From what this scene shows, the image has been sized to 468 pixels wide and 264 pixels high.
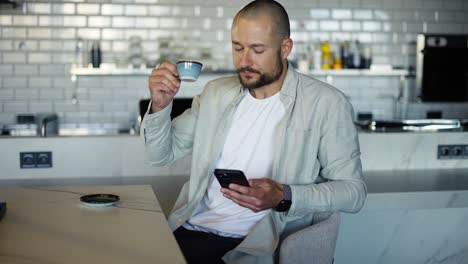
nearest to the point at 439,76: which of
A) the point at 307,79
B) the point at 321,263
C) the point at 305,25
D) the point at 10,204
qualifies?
the point at 305,25

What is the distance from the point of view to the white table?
1651 millimetres

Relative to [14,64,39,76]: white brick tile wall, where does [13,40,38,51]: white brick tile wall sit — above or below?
above

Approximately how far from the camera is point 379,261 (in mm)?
3455

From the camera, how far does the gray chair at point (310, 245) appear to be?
224 cm

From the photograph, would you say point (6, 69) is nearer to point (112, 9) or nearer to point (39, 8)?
point (39, 8)

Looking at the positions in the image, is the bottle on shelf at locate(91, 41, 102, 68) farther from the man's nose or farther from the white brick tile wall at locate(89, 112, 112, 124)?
the man's nose

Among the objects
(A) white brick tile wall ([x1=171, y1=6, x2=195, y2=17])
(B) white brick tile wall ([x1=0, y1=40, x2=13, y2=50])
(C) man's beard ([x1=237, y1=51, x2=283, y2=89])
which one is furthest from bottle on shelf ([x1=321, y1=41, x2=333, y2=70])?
(C) man's beard ([x1=237, y1=51, x2=283, y2=89])

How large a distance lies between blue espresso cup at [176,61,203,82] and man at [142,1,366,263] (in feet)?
0.39

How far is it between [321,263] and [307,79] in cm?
78

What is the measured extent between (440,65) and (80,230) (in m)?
5.24

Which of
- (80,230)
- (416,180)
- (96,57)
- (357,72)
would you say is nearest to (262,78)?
(80,230)

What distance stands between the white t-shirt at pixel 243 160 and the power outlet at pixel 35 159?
1087 millimetres

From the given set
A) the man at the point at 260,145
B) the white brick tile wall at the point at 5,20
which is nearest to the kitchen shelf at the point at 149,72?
the white brick tile wall at the point at 5,20

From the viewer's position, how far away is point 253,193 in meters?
2.17
